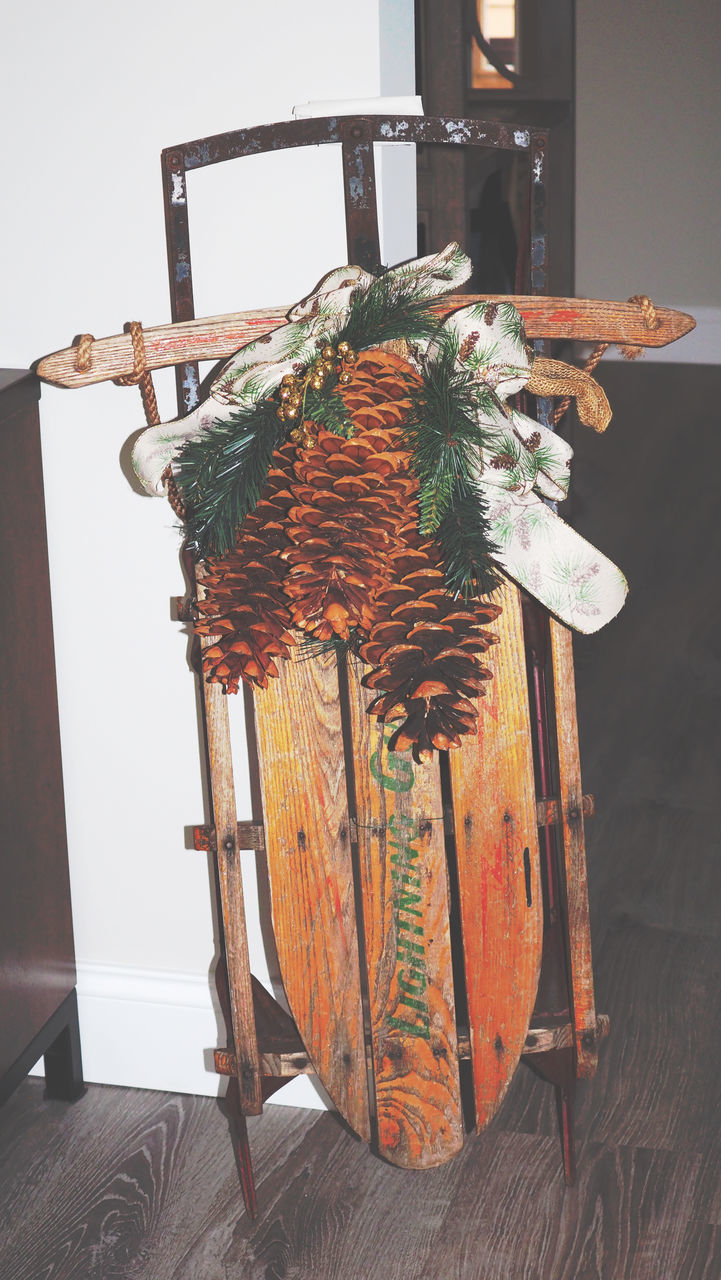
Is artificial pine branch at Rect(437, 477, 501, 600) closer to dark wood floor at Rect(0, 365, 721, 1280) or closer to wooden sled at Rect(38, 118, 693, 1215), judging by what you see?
wooden sled at Rect(38, 118, 693, 1215)

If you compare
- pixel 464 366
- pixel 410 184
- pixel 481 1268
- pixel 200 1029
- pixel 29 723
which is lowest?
pixel 481 1268

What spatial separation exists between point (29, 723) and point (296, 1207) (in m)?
0.68

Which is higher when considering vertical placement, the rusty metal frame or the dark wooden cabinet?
the rusty metal frame

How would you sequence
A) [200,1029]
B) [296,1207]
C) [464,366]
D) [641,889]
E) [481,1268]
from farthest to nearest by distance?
[641,889] → [200,1029] → [296,1207] → [481,1268] → [464,366]

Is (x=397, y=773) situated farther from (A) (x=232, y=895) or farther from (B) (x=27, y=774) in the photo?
(B) (x=27, y=774)

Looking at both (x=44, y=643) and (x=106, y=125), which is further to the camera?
(x=44, y=643)

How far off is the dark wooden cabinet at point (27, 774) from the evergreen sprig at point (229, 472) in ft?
1.23

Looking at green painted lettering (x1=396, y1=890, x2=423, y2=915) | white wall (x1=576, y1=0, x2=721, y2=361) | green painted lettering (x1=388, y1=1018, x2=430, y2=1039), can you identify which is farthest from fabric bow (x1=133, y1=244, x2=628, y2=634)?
white wall (x1=576, y1=0, x2=721, y2=361)

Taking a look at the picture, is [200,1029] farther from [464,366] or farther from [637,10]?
[637,10]

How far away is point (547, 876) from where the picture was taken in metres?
1.48

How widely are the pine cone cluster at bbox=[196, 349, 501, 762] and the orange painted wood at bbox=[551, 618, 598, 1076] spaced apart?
233 mm

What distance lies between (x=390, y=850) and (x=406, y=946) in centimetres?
11

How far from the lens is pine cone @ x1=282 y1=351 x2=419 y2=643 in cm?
100

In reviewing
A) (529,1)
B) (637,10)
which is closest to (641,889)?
(529,1)
